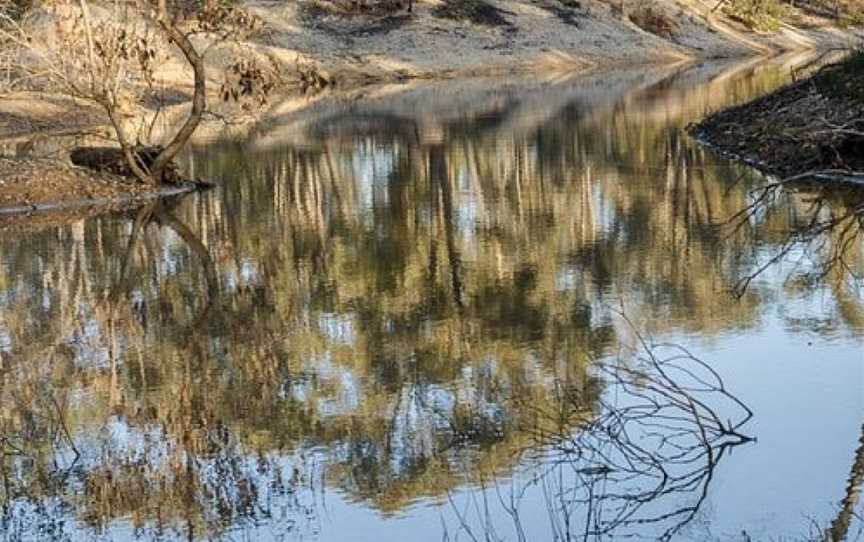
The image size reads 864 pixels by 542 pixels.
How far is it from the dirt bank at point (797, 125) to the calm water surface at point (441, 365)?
0.68 metres

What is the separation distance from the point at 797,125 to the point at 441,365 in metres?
13.6

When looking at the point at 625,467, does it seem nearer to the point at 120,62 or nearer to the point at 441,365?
the point at 441,365

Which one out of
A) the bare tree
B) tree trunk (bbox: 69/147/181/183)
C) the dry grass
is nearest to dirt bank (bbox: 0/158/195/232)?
tree trunk (bbox: 69/147/181/183)

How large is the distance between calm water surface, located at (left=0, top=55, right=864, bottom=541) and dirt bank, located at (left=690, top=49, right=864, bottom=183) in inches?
26.8

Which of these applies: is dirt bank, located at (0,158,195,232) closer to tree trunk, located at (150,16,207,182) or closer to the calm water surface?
tree trunk, located at (150,16,207,182)

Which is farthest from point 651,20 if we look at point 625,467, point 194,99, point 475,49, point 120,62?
point 625,467

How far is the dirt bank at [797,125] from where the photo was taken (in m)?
19.8

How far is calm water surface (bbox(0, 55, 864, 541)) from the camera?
805 centimetres

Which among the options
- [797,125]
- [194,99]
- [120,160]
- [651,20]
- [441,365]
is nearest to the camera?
[441,365]

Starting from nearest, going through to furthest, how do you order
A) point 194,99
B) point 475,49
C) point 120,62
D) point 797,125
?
point 120,62
point 194,99
point 797,125
point 475,49

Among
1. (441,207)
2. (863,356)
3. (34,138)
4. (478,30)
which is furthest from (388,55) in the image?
(863,356)

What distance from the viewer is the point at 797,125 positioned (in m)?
23.2

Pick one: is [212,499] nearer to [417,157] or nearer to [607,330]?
[607,330]

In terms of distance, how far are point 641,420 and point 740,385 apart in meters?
1.11
